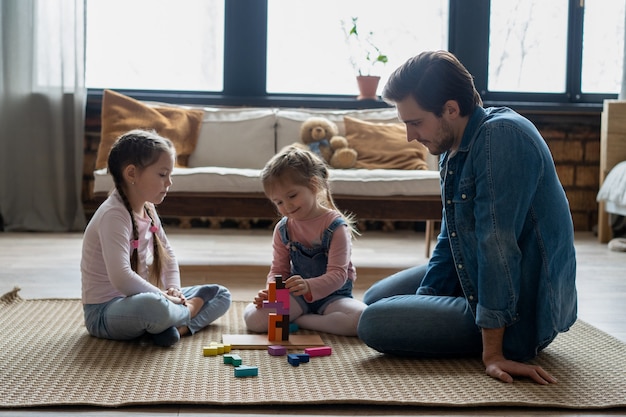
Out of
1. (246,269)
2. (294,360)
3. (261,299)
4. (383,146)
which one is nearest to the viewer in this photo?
(294,360)

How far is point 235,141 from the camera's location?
4656 mm

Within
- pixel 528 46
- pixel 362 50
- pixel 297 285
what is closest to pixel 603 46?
pixel 528 46

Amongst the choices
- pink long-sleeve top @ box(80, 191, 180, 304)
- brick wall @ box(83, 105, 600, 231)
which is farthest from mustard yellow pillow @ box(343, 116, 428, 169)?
pink long-sleeve top @ box(80, 191, 180, 304)

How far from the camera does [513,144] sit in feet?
6.34

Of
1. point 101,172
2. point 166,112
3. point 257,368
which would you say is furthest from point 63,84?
point 257,368

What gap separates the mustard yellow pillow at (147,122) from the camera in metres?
4.47

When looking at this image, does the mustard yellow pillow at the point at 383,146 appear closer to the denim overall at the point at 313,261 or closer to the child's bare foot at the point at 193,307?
the denim overall at the point at 313,261

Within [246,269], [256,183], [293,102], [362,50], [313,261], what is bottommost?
[246,269]

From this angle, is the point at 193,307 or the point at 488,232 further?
the point at 193,307

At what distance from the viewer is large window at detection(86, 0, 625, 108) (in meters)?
5.42

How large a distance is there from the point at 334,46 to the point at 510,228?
12.5ft

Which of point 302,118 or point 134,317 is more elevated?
point 302,118

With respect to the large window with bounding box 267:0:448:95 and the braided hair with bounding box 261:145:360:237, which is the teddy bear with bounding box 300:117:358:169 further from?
the braided hair with bounding box 261:145:360:237

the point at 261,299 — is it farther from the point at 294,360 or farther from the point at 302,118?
the point at 302,118
